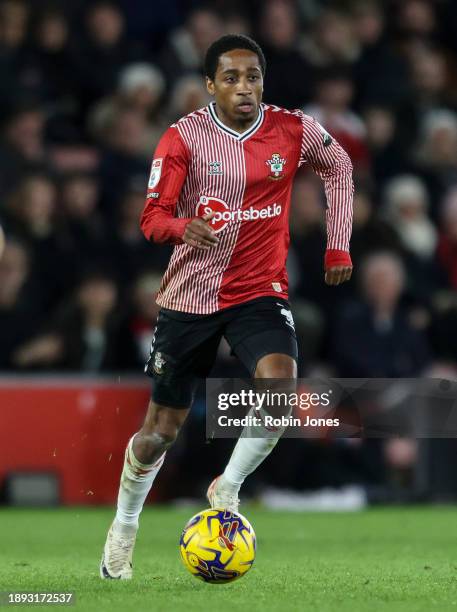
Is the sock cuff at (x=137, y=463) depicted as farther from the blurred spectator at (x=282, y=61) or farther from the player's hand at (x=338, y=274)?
the blurred spectator at (x=282, y=61)

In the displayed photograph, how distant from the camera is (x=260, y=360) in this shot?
6766 mm

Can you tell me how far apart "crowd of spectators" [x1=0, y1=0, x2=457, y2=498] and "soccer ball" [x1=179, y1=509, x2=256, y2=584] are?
548 cm

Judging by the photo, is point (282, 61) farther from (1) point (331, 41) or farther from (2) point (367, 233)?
(2) point (367, 233)

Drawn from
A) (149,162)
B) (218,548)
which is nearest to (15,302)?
(149,162)

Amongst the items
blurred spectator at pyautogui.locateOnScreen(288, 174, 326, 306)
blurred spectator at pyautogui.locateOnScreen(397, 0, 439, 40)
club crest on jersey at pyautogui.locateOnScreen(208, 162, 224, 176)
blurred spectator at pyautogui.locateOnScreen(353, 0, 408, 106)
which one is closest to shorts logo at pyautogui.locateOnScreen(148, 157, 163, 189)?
club crest on jersey at pyautogui.locateOnScreen(208, 162, 224, 176)

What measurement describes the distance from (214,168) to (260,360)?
36.0 inches

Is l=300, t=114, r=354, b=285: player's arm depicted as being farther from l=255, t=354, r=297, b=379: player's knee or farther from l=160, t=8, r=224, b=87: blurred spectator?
l=160, t=8, r=224, b=87: blurred spectator

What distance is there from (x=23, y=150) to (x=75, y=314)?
1.78 m

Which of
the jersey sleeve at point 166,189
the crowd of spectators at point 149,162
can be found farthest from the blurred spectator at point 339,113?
the jersey sleeve at point 166,189

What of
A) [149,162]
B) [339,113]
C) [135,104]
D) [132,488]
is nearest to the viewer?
[132,488]

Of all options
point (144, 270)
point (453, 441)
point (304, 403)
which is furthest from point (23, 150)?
point (304, 403)

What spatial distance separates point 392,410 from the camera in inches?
487

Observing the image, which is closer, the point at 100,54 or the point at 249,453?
the point at 249,453

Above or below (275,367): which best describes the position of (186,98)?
above
